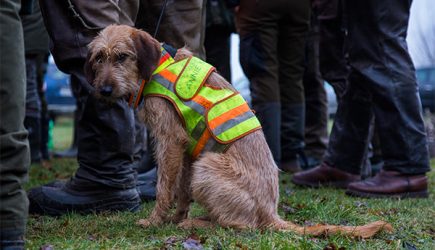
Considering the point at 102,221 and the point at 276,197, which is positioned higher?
the point at 276,197

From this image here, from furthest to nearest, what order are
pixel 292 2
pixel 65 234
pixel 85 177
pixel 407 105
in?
1. pixel 292 2
2. pixel 407 105
3. pixel 85 177
4. pixel 65 234

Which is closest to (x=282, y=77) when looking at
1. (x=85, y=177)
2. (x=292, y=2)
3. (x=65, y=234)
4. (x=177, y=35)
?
(x=292, y=2)

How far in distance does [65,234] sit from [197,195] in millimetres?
816

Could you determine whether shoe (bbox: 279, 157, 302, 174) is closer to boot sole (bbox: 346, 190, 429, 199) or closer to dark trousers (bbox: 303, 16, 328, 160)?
dark trousers (bbox: 303, 16, 328, 160)

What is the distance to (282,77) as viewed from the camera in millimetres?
7395

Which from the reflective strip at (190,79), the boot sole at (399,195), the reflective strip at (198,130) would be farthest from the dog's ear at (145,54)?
the boot sole at (399,195)

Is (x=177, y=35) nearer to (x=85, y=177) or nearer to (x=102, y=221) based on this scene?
(x=85, y=177)

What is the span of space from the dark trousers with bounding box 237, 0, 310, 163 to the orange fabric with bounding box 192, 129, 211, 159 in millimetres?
2779

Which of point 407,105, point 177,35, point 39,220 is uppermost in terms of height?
point 177,35

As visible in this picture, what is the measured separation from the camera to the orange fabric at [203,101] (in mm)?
3836

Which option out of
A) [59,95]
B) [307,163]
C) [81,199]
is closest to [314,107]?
[307,163]

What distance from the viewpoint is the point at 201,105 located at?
384 centimetres

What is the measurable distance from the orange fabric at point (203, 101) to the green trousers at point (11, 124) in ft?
4.06

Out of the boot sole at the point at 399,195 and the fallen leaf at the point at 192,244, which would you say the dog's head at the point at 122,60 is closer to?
the fallen leaf at the point at 192,244
